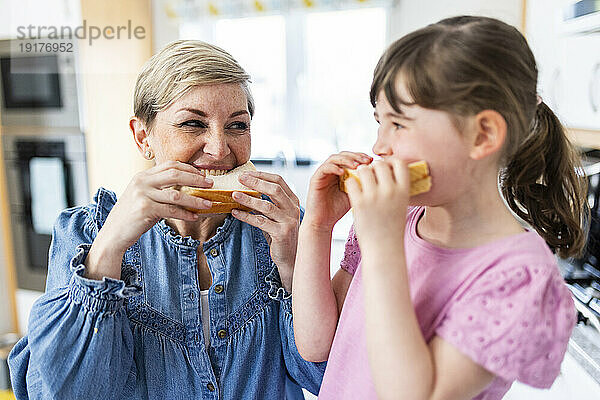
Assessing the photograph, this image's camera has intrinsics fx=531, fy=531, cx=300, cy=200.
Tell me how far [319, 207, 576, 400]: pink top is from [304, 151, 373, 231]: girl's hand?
0.18 m

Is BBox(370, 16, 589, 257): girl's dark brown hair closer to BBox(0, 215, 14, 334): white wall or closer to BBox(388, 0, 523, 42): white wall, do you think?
BBox(388, 0, 523, 42): white wall

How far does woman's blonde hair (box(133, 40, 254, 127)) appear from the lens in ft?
3.37

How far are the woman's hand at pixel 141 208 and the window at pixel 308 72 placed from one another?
2328 millimetres

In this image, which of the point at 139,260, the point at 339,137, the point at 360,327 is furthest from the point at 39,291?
the point at 360,327

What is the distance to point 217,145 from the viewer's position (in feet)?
3.40

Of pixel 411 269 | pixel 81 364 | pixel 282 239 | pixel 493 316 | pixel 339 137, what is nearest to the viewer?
pixel 493 316

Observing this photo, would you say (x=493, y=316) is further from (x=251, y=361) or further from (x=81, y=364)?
(x=81, y=364)

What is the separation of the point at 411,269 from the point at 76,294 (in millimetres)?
595

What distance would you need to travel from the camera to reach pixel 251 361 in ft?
3.63

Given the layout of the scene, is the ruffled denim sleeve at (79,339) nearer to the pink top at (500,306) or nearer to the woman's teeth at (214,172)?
the woman's teeth at (214,172)

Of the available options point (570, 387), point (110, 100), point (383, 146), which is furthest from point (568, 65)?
point (110, 100)

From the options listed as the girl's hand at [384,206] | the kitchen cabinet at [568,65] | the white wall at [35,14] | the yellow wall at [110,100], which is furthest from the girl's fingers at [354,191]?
the white wall at [35,14]

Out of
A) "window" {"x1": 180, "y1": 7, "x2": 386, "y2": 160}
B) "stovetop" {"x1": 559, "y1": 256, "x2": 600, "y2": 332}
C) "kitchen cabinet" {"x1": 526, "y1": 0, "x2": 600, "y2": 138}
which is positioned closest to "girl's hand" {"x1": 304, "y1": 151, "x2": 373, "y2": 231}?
"kitchen cabinet" {"x1": 526, "y1": 0, "x2": 600, "y2": 138}

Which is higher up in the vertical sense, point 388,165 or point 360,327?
point 388,165
